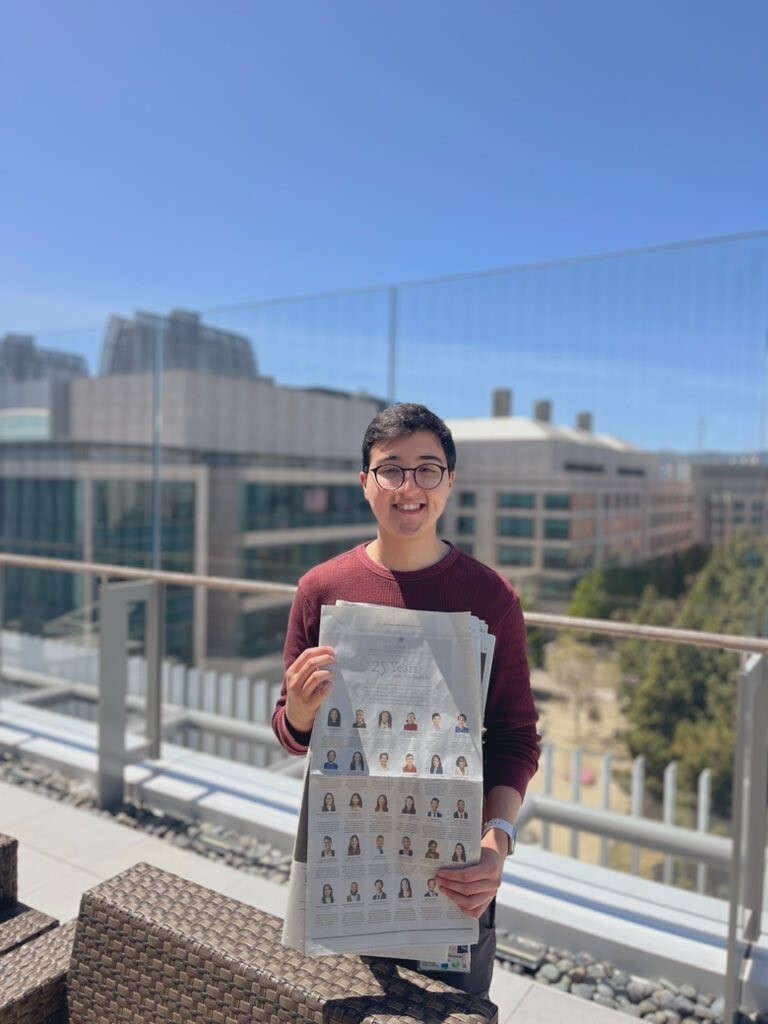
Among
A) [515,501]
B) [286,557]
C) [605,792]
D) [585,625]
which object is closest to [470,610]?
[585,625]

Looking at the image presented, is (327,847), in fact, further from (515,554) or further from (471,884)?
(515,554)

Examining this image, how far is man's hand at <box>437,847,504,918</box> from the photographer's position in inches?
30.9

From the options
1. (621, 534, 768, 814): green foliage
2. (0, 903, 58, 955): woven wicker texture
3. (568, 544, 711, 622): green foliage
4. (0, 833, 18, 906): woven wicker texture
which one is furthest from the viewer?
(568, 544, 711, 622): green foliage

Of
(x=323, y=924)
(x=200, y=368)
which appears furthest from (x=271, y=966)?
(x=200, y=368)

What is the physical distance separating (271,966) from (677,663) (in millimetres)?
22623

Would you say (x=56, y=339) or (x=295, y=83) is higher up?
(x=295, y=83)

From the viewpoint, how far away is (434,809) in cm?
79

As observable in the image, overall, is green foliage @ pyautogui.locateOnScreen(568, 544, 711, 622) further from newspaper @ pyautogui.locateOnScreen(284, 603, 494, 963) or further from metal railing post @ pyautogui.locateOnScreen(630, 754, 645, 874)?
newspaper @ pyautogui.locateOnScreen(284, 603, 494, 963)

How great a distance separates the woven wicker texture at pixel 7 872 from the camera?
1183 mm

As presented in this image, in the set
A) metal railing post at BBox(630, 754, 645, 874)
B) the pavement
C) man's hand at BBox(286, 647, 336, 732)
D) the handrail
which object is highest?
man's hand at BBox(286, 647, 336, 732)

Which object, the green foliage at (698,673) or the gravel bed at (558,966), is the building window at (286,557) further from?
the gravel bed at (558,966)

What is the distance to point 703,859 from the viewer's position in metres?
2.56

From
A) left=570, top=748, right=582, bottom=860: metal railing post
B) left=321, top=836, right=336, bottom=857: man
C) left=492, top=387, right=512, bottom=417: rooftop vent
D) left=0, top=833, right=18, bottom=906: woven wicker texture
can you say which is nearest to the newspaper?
left=321, top=836, right=336, bottom=857: man

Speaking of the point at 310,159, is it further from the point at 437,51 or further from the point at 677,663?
the point at 677,663
